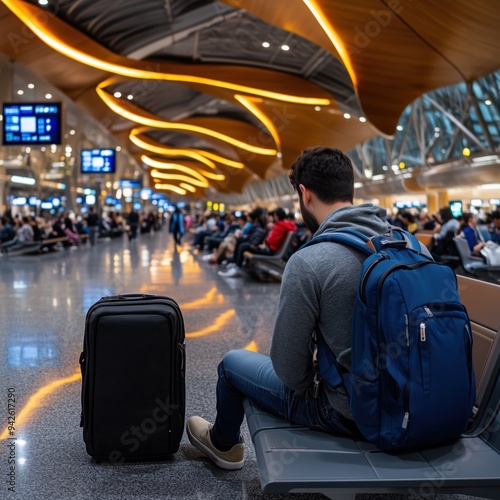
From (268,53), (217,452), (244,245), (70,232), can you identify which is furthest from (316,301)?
(268,53)

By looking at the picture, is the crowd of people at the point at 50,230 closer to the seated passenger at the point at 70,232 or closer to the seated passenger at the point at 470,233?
the seated passenger at the point at 70,232

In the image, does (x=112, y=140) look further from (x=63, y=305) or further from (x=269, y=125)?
(x=63, y=305)

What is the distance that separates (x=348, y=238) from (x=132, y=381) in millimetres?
1482

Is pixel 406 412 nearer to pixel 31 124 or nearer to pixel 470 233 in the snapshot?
pixel 470 233

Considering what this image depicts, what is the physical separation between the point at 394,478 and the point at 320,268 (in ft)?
2.46

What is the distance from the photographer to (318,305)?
2.58 m

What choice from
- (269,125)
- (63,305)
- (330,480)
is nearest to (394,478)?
(330,480)

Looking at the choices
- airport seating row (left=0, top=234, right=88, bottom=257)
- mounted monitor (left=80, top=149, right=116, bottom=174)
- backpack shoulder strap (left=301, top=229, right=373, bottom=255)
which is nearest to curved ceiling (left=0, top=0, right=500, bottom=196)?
mounted monitor (left=80, top=149, right=116, bottom=174)

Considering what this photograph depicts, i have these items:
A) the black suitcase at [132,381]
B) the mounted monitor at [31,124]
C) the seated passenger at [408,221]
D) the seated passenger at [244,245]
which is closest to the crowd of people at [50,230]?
the mounted monitor at [31,124]

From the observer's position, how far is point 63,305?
31.6 ft

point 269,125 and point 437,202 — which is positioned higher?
point 269,125

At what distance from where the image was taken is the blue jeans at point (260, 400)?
8.80 feet

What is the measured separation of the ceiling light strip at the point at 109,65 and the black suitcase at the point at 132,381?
13619 mm

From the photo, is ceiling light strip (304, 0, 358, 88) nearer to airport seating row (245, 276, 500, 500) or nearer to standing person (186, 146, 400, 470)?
standing person (186, 146, 400, 470)
